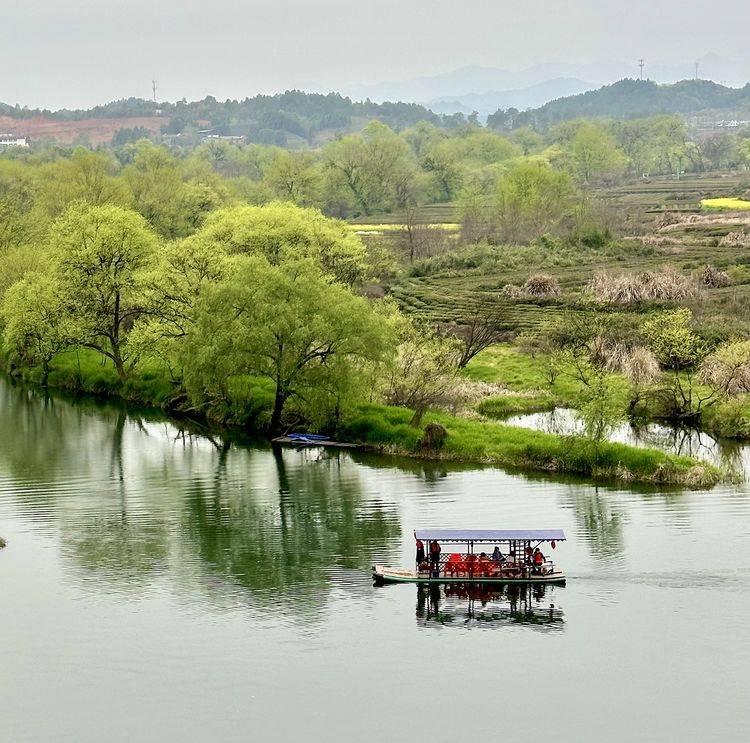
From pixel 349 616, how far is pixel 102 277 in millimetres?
46513

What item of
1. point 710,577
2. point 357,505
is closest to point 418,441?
point 357,505

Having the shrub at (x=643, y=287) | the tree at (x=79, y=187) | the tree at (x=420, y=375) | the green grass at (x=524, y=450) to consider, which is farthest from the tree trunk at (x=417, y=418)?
the tree at (x=79, y=187)

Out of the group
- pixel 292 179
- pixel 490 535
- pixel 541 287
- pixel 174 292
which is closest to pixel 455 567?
pixel 490 535

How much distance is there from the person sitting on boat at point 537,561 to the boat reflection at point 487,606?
1.78ft

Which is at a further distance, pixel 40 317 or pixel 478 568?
pixel 40 317

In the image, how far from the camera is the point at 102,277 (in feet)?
269

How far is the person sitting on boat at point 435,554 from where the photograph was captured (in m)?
44.3

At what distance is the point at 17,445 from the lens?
68.1m

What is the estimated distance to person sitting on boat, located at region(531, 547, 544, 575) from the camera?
44.1 m

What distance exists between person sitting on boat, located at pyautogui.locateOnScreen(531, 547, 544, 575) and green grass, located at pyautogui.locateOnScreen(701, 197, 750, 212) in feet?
417

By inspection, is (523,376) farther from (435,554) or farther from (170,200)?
(170,200)

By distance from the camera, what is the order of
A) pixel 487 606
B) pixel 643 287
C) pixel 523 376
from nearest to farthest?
pixel 487 606
pixel 523 376
pixel 643 287

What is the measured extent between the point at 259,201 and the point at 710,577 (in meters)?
120

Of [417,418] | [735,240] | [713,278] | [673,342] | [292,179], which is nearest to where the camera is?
[417,418]
